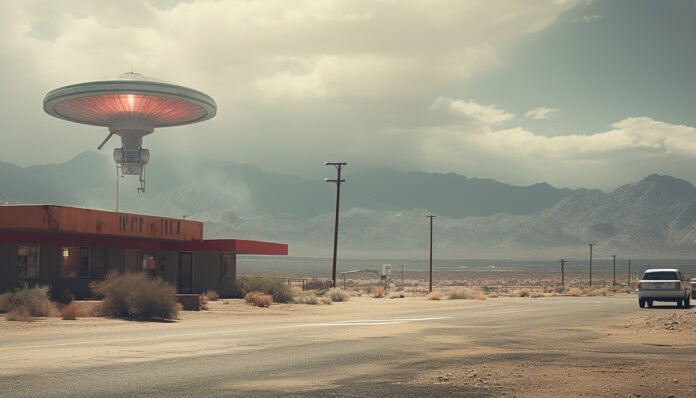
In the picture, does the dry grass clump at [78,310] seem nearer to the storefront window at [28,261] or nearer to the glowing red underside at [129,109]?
the storefront window at [28,261]

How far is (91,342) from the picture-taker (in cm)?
1894

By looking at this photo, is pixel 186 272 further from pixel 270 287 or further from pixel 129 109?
pixel 129 109

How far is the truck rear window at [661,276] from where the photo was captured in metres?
38.4

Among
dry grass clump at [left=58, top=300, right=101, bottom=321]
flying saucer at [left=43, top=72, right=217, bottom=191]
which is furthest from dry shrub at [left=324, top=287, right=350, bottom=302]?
flying saucer at [left=43, top=72, right=217, bottom=191]

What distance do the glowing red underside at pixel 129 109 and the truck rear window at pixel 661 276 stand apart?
44.8 metres

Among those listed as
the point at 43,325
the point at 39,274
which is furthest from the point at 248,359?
the point at 39,274

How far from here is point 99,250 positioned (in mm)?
41031

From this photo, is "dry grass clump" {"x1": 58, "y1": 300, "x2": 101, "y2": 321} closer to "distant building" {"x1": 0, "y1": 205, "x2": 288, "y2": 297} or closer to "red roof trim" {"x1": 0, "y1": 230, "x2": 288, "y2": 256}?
"distant building" {"x1": 0, "y1": 205, "x2": 288, "y2": 297}

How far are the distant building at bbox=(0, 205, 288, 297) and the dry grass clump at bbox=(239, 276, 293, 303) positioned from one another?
89 centimetres

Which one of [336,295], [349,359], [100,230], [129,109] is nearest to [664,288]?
[336,295]

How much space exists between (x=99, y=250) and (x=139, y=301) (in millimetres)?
12407

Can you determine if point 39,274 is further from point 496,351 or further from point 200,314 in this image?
point 496,351

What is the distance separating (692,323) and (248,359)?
48.3 ft

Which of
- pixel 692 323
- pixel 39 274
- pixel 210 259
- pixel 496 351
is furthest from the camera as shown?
pixel 210 259
